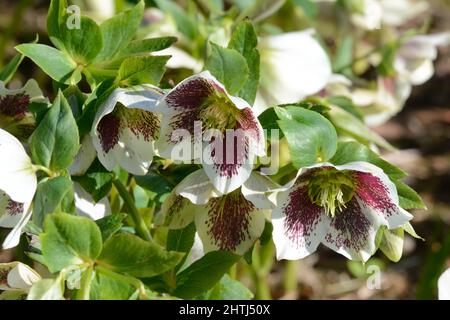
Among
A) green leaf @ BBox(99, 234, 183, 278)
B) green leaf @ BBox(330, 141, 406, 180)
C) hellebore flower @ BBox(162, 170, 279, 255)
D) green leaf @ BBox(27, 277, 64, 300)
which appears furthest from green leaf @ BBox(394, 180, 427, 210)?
green leaf @ BBox(27, 277, 64, 300)

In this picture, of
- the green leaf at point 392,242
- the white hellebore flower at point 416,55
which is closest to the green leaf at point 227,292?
the green leaf at point 392,242

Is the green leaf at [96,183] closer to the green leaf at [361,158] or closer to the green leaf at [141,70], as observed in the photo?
the green leaf at [141,70]

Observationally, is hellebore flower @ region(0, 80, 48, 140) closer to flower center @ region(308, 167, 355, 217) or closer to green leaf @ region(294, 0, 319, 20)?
flower center @ region(308, 167, 355, 217)

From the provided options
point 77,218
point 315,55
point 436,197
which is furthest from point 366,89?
point 77,218

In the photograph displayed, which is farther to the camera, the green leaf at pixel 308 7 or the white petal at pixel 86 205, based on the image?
the green leaf at pixel 308 7

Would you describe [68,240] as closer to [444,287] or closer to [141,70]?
[141,70]

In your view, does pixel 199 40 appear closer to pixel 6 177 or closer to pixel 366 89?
pixel 366 89
